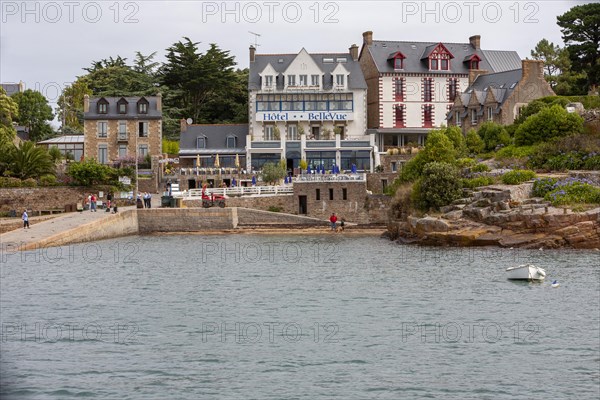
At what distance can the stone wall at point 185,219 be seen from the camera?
213 ft

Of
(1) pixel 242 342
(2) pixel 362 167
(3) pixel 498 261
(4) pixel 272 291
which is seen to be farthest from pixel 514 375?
(2) pixel 362 167

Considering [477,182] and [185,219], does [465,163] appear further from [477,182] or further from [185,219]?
[185,219]

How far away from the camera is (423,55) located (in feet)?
302

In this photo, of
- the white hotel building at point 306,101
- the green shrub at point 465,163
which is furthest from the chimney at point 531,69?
the green shrub at point 465,163

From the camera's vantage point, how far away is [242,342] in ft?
96.2

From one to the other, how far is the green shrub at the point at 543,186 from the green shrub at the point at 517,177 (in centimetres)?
141

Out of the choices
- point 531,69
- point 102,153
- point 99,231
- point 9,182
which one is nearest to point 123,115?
point 102,153

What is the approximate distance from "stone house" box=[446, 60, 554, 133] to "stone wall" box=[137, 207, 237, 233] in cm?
2682

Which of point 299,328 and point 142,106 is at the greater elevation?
point 142,106

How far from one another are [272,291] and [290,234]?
2601 cm

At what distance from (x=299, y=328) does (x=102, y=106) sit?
59.4 m

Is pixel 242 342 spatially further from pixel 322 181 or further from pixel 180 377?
pixel 322 181

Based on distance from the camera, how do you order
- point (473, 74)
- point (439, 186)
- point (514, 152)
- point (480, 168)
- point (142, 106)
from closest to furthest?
1. point (439, 186)
2. point (480, 168)
3. point (514, 152)
4. point (142, 106)
5. point (473, 74)

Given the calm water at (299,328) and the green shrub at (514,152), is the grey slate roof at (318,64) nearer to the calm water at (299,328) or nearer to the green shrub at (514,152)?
the green shrub at (514,152)
